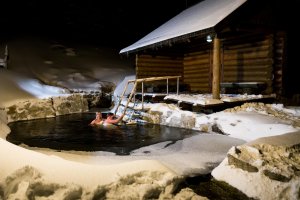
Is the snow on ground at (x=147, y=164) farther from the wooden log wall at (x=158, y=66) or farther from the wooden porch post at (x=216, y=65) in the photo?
the wooden log wall at (x=158, y=66)

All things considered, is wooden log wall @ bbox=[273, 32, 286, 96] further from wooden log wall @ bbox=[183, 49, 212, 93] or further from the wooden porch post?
wooden log wall @ bbox=[183, 49, 212, 93]

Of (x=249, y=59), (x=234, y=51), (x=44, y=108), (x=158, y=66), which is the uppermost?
(x=234, y=51)

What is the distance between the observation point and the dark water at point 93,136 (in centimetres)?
792

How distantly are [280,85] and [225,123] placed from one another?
188 inches

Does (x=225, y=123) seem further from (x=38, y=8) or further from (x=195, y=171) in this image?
(x=38, y=8)

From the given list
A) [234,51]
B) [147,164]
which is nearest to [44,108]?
[234,51]

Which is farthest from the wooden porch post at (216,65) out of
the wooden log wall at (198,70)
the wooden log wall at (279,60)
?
the wooden log wall at (198,70)

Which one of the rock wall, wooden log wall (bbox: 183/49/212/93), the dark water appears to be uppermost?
wooden log wall (bbox: 183/49/212/93)

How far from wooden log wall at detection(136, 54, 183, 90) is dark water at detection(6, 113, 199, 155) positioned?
6.30 m

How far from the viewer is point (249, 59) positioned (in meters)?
13.5

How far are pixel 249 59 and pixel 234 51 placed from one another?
3.67 ft

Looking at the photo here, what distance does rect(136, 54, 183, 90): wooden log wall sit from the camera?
17031 millimetres

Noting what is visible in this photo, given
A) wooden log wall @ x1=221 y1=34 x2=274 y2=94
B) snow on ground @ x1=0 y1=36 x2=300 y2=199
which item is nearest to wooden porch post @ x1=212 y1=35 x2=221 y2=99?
snow on ground @ x1=0 y1=36 x2=300 y2=199

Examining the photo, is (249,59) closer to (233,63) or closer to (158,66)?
(233,63)
